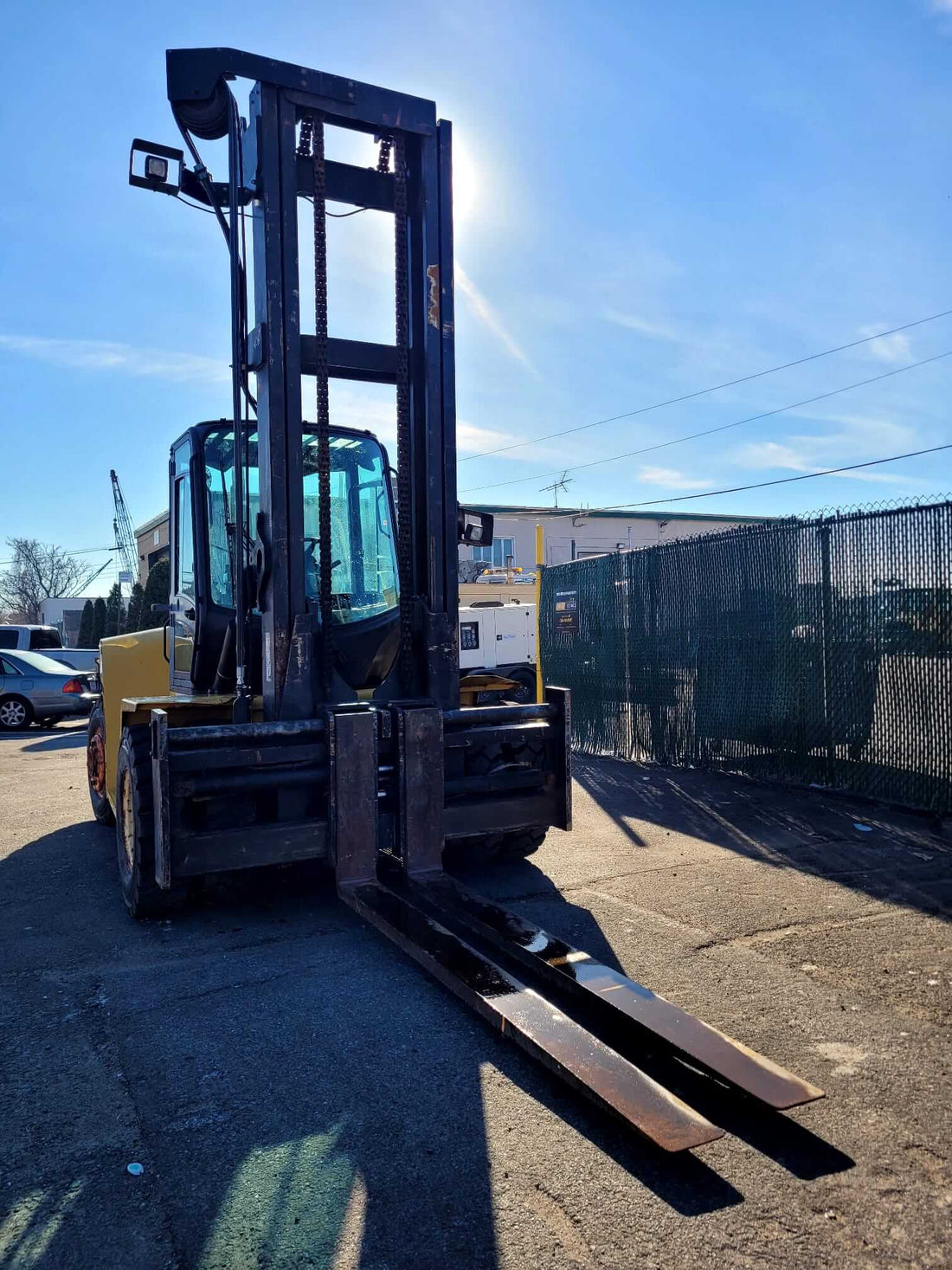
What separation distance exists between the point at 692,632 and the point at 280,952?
21.0 feet

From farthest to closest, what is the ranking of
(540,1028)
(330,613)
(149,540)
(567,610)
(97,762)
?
(149,540), (567,610), (97,762), (330,613), (540,1028)

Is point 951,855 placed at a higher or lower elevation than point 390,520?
lower

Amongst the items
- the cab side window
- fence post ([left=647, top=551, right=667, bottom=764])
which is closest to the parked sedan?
fence post ([left=647, top=551, right=667, bottom=764])

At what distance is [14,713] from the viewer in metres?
18.8

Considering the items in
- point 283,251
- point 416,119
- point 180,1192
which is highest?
point 416,119

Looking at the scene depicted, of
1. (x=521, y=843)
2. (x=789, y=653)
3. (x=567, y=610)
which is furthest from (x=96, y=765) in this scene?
(x=567, y=610)

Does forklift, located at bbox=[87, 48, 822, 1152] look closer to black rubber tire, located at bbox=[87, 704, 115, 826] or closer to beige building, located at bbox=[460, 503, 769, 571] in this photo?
black rubber tire, located at bbox=[87, 704, 115, 826]

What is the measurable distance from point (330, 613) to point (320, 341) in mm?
1565

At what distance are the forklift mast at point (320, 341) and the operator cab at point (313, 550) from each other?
29cm

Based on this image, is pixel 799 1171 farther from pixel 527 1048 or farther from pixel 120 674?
pixel 120 674

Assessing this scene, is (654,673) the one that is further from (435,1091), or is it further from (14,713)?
(14,713)

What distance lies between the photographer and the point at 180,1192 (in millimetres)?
2775

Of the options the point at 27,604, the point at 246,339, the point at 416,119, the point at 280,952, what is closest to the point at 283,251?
the point at 246,339

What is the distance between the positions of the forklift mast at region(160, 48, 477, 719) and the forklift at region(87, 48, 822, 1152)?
1cm
